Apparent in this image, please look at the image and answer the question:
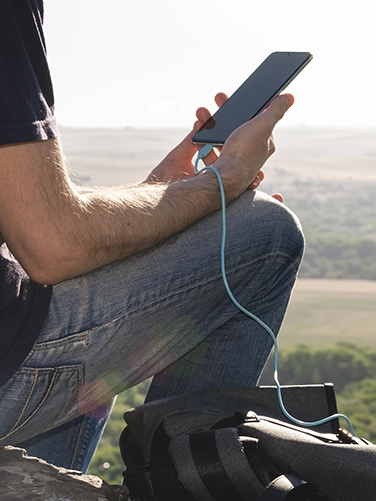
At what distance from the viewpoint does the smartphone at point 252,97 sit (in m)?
1.93

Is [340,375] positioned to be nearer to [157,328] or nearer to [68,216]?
[157,328]

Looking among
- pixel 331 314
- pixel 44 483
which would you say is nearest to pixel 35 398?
pixel 44 483

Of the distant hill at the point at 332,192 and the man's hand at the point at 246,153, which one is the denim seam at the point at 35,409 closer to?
the man's hand at the point at 246,153

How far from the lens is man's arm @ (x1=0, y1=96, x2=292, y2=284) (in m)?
1.23

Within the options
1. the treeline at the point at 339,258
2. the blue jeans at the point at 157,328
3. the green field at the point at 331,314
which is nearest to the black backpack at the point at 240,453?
the blue jeans at the point at 157,328

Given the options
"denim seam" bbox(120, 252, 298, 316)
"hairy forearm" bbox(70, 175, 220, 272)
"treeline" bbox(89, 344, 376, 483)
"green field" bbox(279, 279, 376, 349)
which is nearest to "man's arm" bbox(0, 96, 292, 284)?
"hairy forearm" bbox(70, 175, 220, 272)

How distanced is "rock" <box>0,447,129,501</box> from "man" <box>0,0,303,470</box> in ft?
0.31

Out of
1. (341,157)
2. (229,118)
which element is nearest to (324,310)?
(341,157)

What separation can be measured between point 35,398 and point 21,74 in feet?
2.08

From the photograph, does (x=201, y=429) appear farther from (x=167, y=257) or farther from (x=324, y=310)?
(x=324, y=310)

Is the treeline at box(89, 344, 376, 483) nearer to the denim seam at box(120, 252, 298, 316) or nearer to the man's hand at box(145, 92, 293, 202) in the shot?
the man's hand at box(145, 92, 293, 202)

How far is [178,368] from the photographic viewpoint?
69.3 inches

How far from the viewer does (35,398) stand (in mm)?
1402

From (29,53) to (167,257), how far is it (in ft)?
1.73
